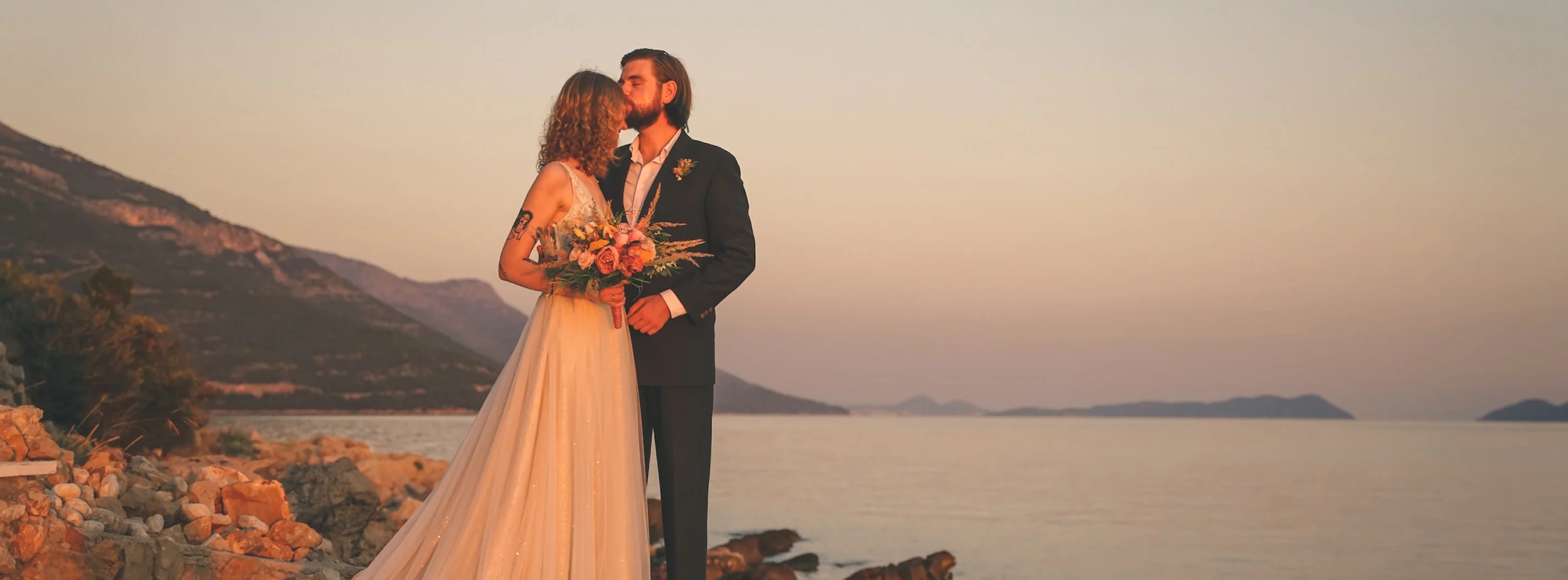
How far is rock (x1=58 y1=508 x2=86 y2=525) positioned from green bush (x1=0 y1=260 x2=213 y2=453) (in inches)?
297

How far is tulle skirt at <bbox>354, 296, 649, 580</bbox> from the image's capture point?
502 cm

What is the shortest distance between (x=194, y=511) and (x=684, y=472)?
334 centimetres

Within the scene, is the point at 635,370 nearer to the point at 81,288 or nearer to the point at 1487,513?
the point at 81,288

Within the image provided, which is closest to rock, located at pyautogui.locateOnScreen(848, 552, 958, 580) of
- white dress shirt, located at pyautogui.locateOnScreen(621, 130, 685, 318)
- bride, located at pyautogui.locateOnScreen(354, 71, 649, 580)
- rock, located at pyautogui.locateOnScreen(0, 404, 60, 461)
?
rock, located at pyautogui.locateOnScreen(0, 404, 60, 461)

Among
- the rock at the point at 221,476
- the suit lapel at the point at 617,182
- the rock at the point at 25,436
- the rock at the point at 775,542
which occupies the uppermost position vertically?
the suit lapel at the point at 617,182

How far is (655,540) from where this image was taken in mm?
21250

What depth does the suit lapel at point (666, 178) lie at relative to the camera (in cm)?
548

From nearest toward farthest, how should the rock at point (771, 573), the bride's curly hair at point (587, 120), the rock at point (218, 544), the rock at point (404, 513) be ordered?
the bride's curly hair at point (587, 120)
the rock at point (218, 544)
the rock at point (404, 513)
the rock at point (771, 573)

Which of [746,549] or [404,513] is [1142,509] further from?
[404,513]

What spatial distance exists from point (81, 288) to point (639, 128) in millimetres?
15501

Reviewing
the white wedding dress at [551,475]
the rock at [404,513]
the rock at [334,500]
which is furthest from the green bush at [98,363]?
the white wedding dress at [551,475]

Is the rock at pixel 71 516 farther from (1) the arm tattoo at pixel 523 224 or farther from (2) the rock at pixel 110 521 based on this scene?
(1) the arm tattoo at pixel 523 224

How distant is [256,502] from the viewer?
726 centimetres

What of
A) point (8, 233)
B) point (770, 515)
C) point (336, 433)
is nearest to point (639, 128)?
point (770, 515)
